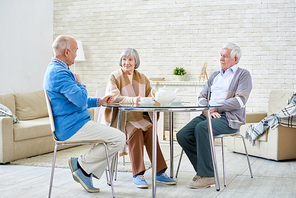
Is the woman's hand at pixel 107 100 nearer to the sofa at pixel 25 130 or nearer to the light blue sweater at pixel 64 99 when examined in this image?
the light blue sweater at pixel 64 99

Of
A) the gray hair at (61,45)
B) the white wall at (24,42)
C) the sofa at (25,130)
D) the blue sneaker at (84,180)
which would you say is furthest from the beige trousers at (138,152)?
the white wall at (24,42)

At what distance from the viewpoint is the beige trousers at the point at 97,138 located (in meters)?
2.47

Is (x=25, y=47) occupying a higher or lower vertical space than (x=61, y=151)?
higher

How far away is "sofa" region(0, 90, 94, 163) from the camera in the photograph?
12.1 feet

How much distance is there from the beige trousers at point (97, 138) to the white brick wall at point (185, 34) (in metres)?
3.03

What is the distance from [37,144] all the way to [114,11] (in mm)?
2631

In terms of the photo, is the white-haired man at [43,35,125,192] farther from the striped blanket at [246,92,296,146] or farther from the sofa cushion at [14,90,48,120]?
the sofa cushion at [14,90,48,120]

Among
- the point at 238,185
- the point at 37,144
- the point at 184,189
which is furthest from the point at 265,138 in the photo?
the point at 37,144

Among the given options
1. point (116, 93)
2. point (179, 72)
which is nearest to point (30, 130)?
point (116, 93)

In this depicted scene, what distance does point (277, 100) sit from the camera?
15.0ft

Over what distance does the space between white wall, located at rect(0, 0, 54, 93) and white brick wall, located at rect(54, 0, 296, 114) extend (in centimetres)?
33

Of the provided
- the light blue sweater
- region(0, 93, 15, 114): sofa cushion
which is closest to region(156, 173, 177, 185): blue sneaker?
the light blue sweater

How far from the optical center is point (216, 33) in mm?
5215

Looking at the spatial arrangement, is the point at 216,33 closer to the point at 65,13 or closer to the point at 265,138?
the point at 265,138
